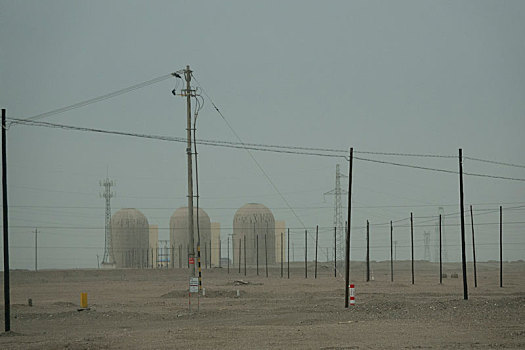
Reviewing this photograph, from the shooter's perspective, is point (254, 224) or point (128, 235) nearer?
point (254, 224)

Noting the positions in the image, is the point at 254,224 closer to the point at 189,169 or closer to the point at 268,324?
the point at 189,169

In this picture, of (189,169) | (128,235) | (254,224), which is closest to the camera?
(189,169)

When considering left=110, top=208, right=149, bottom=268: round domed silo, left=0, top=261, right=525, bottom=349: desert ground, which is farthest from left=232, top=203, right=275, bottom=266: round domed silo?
left=0, top=261, right=525, bottom=349: desert ground

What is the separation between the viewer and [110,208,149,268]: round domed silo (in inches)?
4247

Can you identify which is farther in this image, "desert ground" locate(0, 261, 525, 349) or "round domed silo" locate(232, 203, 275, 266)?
"round domed silo" locate(232, 203, 275, 266)

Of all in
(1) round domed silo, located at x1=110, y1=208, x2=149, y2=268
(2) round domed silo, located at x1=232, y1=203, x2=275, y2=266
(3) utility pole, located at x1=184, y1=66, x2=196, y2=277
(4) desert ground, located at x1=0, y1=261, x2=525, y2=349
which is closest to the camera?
(4) desert ground, located at x1=0, y1=261, x2=525, y2=349

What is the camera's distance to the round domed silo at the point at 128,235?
107875 mm

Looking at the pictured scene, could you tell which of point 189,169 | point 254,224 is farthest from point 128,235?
point 189,169

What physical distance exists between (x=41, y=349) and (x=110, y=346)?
6.04 feet

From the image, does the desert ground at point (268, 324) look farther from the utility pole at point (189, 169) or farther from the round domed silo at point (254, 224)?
the round domed silo at point (254, 224)

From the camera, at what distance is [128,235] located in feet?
356

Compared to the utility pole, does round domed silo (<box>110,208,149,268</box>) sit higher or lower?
lower

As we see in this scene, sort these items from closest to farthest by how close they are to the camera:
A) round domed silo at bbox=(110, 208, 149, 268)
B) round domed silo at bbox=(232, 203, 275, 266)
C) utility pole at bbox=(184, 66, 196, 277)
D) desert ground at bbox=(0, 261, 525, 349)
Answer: desert ground at bbox=(0, 261, 525, 349) < utility pole at bbox=(184, 66, 196, 277) < round domed silo at bbox=(110, 208, 149, 268) < round domed silo at bbox=(232, 203, 275, 266)

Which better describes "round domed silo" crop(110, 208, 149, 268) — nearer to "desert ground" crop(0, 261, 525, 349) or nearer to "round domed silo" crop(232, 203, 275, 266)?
"round domed silo" crop(232, 203, 275, 266)
